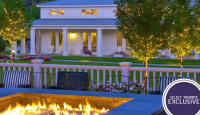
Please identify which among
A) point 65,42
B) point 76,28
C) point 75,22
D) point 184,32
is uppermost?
point 75,22

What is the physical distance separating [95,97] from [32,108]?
1545 millimetres

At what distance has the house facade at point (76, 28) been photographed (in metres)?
29.5

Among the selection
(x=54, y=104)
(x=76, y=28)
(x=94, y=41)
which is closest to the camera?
(x=54, y=104)

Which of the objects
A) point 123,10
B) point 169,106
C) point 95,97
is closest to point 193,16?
point 123,10

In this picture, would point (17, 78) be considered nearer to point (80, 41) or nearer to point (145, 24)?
point (145, 24)

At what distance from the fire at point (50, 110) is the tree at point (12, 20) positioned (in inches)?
643

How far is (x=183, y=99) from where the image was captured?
3330mm

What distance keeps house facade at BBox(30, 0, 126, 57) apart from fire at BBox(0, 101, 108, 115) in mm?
22214

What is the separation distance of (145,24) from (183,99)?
924 centimetres

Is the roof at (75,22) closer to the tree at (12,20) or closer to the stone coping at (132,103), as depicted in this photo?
the tree at (12,20)

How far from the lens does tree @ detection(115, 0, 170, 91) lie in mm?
11984

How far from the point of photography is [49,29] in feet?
103

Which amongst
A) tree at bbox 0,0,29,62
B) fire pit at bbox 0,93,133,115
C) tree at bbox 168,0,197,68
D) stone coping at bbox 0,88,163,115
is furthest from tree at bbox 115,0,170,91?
tree at bbox 0,0,29,62

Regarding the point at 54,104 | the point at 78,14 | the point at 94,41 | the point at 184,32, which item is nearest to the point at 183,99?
the point at 54,104
